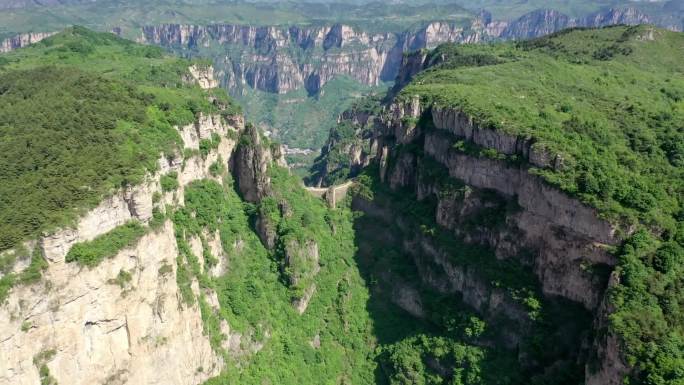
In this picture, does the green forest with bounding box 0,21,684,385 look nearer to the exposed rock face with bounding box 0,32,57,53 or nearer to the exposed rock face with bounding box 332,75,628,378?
the exposed rock face with bounding box 332,75,628,378

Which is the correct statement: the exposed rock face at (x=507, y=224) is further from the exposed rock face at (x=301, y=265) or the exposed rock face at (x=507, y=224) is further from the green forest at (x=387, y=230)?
the exposed rock face at (x=301, y=265)

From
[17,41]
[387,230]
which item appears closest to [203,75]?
[387,230]

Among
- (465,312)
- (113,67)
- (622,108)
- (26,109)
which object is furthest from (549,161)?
(113,67)

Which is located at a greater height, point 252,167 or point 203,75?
point 203,75

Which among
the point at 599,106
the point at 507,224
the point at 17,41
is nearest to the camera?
the point at 507,224

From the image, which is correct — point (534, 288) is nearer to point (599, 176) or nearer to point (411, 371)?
point (599, 176)

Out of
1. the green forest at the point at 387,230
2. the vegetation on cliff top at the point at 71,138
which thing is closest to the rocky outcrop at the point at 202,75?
the green forest at the point at 387,230

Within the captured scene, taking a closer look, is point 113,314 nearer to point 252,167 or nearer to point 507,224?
point 252,167
